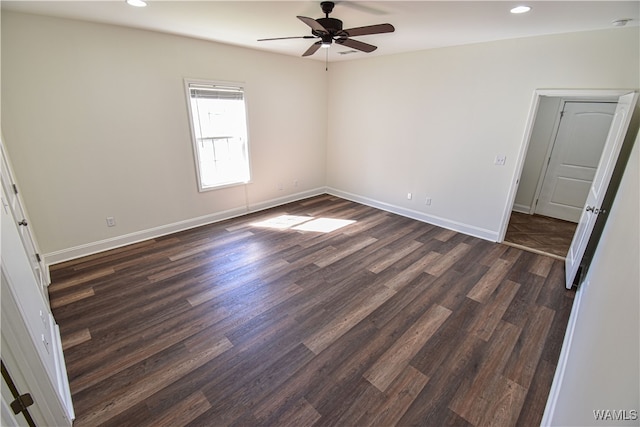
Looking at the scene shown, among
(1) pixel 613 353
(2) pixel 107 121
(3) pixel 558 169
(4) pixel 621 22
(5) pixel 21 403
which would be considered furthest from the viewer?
(3) pixel 558 169

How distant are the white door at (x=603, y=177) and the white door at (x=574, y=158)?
77.5 inches

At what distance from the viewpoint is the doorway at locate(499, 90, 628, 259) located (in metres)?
4.01

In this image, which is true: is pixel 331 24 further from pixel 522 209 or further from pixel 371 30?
pixel 522 209

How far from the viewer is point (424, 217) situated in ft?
16.1

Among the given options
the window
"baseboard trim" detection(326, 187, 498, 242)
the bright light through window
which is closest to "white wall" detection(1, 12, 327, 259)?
the window

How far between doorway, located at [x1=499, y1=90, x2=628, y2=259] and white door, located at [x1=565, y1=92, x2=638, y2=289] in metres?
0.78

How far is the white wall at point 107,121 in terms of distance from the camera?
9.64ft

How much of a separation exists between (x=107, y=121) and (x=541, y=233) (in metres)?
6.28

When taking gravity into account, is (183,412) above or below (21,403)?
below

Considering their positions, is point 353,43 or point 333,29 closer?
point 333,29

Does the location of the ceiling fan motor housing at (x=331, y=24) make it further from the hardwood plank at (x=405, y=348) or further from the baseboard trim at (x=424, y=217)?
the baseboard trim at (x=424, y=217)

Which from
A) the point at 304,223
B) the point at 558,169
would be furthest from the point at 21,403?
the point at 558,169

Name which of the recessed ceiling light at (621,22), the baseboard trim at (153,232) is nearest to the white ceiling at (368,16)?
the recessed ceiling light at (621,22)

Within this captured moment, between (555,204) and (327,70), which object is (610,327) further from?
(327,70)
